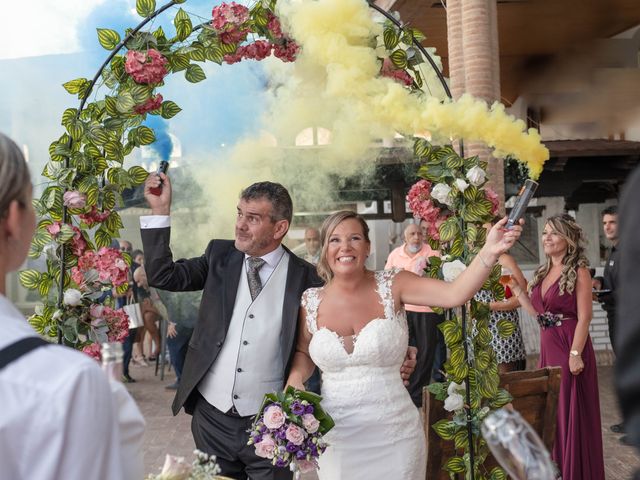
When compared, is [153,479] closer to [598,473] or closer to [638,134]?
[598,473]

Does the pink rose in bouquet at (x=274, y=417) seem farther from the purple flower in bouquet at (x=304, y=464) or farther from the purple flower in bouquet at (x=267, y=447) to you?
the purple flower in bouquet at (x=304, y=464)

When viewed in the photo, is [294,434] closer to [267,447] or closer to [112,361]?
[267,447]

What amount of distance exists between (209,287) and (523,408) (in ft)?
6.53

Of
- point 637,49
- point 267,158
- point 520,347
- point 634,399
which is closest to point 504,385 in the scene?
point 520,347

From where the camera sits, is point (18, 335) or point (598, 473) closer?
point (18, 335)

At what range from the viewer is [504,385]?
14.7 feet

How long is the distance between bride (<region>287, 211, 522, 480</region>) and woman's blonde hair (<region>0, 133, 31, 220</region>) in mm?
2514

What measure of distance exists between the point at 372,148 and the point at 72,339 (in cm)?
778

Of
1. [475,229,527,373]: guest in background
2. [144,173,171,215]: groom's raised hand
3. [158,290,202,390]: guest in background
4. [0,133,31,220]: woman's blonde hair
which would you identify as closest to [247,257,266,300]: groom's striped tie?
[144,173,171,215]: groom's raised hand

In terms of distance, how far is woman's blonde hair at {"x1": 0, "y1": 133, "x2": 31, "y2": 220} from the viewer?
1374 millimetres

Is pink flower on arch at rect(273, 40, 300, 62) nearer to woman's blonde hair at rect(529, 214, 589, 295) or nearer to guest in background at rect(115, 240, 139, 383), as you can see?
→ woman's blonde hair at rect(529, 214, 589, 295)

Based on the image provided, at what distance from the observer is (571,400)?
18.1 ft

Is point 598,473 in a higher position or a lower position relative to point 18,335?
lower

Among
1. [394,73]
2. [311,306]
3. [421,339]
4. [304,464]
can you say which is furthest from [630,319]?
[421,339]
